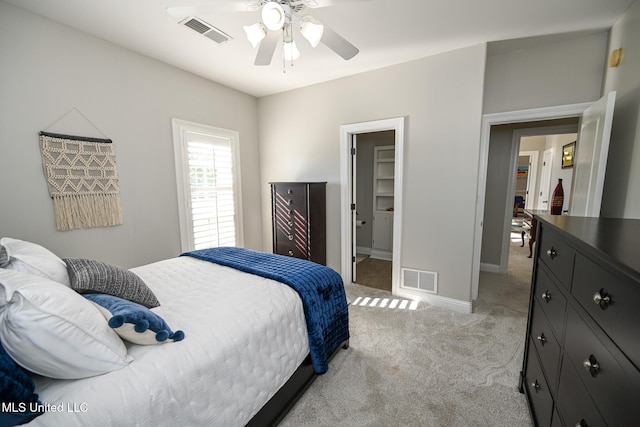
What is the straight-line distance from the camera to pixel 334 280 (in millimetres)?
1985

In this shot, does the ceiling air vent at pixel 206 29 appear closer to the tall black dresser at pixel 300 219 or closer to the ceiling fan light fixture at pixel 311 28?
the ceiling fan light fixture at pixel 311 28

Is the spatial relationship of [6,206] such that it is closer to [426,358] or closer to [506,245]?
[426,358]

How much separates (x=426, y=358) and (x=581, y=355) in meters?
1.25

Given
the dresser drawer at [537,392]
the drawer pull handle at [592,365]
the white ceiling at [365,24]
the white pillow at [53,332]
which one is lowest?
the dresser drawer at [537,392]

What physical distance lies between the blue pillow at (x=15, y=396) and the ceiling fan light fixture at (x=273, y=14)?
1.74m

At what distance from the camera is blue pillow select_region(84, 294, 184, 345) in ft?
3.30

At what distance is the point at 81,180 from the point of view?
7.32ft

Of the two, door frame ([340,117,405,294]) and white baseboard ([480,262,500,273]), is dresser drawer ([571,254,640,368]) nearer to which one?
door frame ([340,117,405,294])

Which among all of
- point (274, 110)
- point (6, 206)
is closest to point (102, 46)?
point (6, 206)

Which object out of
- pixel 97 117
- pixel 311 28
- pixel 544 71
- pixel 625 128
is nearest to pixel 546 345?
pixel 625 128

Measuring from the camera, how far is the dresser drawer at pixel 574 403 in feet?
2.80

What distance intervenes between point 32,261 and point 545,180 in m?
8.83

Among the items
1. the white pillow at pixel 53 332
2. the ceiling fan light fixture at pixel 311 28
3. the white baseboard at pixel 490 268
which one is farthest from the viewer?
the white baseboard at pixel 490 268

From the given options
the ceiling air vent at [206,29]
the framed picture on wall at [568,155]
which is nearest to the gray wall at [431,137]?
the ceiling air vent at [206,29]
